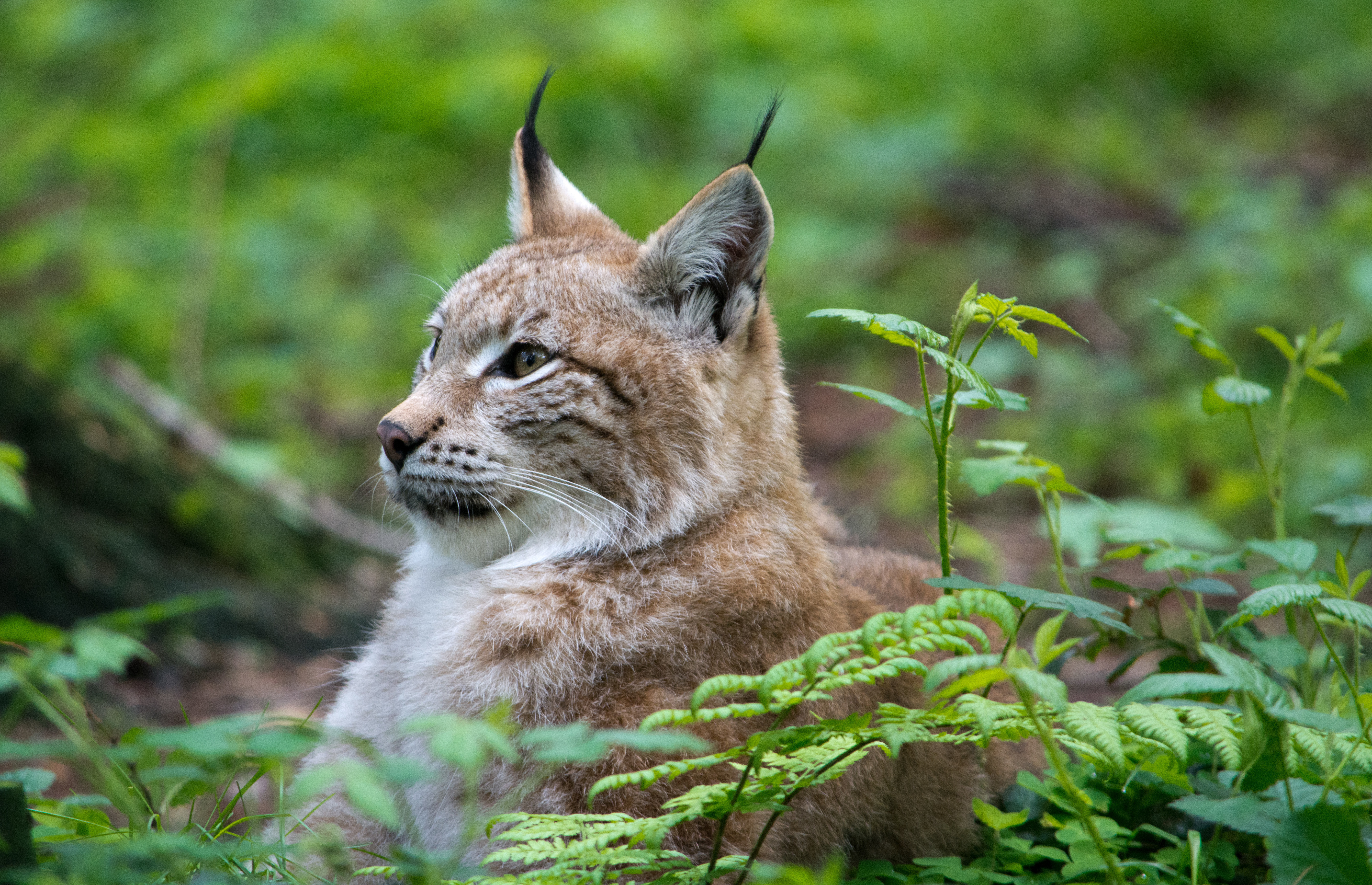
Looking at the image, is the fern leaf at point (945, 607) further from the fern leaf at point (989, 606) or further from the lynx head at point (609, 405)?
the lynx head at point (609, 405)

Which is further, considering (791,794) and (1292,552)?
(1292,552)

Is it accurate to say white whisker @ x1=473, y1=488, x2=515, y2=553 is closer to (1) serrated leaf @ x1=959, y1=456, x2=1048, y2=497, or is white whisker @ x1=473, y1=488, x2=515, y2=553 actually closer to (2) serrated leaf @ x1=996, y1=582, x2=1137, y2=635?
(1) serrated leaf @ x1=959, y1=456, x2=1048, y2=497

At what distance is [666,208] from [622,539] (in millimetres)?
6804

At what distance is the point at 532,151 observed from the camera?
13.8 ft

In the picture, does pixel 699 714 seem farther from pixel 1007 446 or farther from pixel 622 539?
pixel 1007 446

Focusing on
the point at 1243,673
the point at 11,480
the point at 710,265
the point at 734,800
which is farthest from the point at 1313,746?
the point at 11,480

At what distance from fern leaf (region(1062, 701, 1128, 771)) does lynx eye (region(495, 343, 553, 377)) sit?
1.90 m

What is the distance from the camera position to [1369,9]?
14.6 metres

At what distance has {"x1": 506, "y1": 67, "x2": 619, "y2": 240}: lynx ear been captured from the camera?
4.18 meters

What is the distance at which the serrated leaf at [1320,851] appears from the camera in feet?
6.82

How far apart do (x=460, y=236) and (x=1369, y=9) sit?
1245cm

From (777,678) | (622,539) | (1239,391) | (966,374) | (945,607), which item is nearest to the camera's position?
(777,678)

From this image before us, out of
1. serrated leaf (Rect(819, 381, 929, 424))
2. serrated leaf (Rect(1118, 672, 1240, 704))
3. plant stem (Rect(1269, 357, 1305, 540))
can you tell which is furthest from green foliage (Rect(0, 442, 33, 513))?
plant stem (Rect(1269, 357, 1305, 540))

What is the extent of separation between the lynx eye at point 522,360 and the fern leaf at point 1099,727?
1.90 metres
